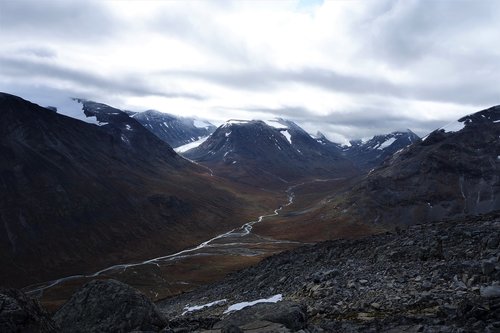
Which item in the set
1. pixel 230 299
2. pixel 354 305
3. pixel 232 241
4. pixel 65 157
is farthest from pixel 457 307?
pixel 65 157

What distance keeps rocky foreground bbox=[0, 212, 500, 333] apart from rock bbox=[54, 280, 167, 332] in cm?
5

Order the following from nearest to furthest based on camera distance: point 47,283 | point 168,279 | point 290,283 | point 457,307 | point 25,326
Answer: point 25,326, point 457,307, point 290,283, point 168,279, point 47,283

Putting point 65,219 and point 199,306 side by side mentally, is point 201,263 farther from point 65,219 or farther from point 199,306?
point 199,306

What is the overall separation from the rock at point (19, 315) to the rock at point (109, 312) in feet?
16.5

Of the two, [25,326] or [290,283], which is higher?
[25,326]

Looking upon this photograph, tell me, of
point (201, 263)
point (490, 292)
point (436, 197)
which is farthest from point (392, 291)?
point (436, 197)

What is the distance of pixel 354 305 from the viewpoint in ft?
72.2

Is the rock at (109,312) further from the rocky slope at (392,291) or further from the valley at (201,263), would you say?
the valley at (201,263)

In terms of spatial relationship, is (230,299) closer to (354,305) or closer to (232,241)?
(354,305)

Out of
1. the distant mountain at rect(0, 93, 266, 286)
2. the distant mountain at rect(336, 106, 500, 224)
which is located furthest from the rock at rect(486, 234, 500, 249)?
the distant mountain at rect(336, 106, 500, 224)

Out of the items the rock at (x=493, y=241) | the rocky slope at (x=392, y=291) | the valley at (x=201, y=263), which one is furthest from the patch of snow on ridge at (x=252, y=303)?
the valley at (x=201, y=263)

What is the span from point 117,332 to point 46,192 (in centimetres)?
15959

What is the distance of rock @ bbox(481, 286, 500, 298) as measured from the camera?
736 inches

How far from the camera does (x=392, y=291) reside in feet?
74.5
